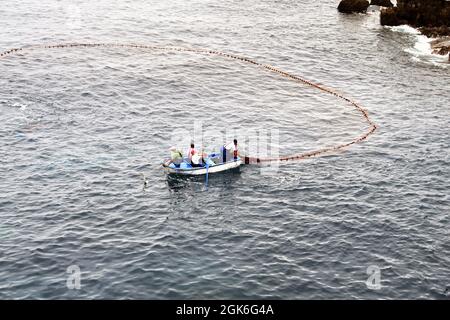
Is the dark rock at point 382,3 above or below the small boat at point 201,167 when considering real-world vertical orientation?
above

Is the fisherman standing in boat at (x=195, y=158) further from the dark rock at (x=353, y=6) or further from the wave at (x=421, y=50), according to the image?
the dark rock at (x=353, y=6)

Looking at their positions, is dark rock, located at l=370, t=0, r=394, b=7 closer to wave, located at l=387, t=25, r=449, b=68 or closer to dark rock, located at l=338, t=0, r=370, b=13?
dark rock, located at l=338, t=0, r=370, b=13

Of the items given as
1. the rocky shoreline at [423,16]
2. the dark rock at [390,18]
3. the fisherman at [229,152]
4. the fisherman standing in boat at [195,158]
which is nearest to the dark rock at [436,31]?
the rocky shoreline at [423,16]

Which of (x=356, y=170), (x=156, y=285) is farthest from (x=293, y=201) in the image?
(x=156, y=285)

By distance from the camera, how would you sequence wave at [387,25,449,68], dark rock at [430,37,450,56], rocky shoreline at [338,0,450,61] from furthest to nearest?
rocky shoreline at [338,0,450,61]
dark rock at [430,37,450,56]
wave at [387,25,449,68]

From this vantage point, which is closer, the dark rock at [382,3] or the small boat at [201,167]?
the small boat at [201,167]

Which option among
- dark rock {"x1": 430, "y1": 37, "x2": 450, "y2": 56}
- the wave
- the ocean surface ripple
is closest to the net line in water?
the ocean surface ripple
